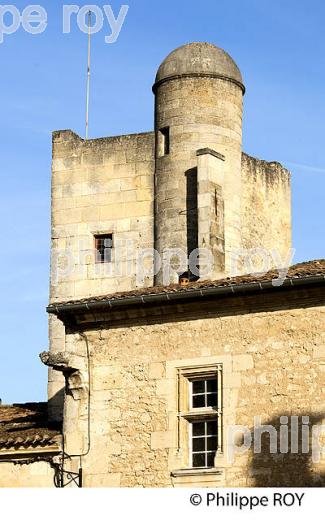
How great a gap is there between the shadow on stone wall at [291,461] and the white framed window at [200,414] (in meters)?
0.81

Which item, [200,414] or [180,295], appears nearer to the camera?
[200,414]

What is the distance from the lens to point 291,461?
18766 millimetres

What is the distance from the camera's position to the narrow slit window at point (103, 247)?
26938 millimetres

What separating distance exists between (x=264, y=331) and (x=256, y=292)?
534 mm

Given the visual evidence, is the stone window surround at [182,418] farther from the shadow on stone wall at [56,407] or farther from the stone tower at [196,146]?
the stone tower at [196,146]

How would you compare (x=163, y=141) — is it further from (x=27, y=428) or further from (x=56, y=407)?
(x=27, y=428)

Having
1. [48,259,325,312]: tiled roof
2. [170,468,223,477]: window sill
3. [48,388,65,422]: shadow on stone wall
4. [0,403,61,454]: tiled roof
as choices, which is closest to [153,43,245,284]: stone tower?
[48,388,65,422]: shadow on stone wall

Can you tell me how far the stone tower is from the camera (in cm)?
2567

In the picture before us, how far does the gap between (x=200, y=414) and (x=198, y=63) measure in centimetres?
883

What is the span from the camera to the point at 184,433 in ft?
64.8

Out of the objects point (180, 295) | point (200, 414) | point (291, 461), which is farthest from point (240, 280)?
point (291, 461)

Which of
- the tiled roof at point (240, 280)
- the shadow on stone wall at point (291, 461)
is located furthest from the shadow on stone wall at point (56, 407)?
the shadow on stone wall at point (291, 461)
